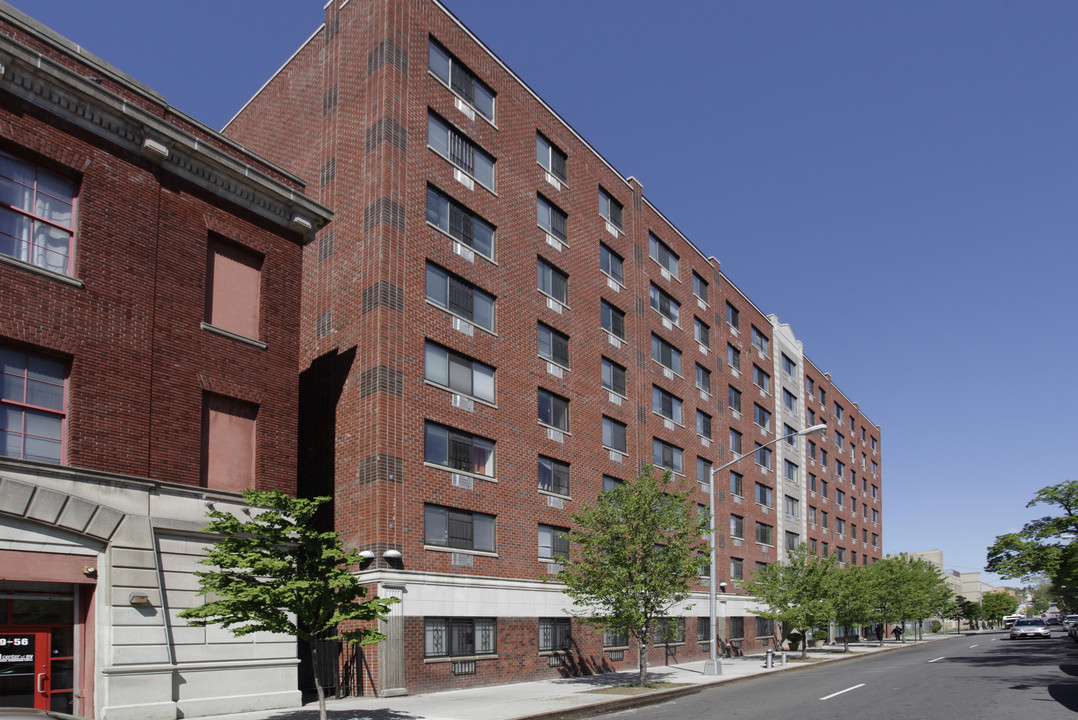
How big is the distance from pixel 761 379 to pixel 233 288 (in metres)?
43.1

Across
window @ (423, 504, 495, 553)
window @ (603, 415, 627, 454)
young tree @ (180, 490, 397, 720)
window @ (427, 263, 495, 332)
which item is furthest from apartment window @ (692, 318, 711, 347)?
young tree @ (180, 490, 397, 720)

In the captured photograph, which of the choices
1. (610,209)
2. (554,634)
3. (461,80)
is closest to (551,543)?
(554,634)

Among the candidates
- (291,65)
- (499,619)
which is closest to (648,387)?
(499,619)

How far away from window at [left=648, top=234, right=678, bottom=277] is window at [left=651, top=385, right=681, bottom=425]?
6755mm

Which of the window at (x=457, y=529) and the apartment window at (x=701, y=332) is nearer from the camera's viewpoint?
the window at (x=457, y=529)

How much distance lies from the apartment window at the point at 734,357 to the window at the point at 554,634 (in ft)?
81.0

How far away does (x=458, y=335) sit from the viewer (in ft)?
93.5

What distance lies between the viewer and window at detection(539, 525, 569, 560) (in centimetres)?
3111

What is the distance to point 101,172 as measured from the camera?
18125mm

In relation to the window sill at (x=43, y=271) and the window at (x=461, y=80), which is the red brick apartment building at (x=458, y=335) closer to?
the window at (x=461, y=80)

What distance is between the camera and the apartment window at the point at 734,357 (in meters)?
52.3

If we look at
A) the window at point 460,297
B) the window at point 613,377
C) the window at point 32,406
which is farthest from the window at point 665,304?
the window at point 32,406

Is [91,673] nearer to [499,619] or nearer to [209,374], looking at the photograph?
[209,374]

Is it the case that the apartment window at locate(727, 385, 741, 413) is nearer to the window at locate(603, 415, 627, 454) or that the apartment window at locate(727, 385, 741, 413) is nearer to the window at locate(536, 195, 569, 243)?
the window at locate(603, 415, 627, 454)
